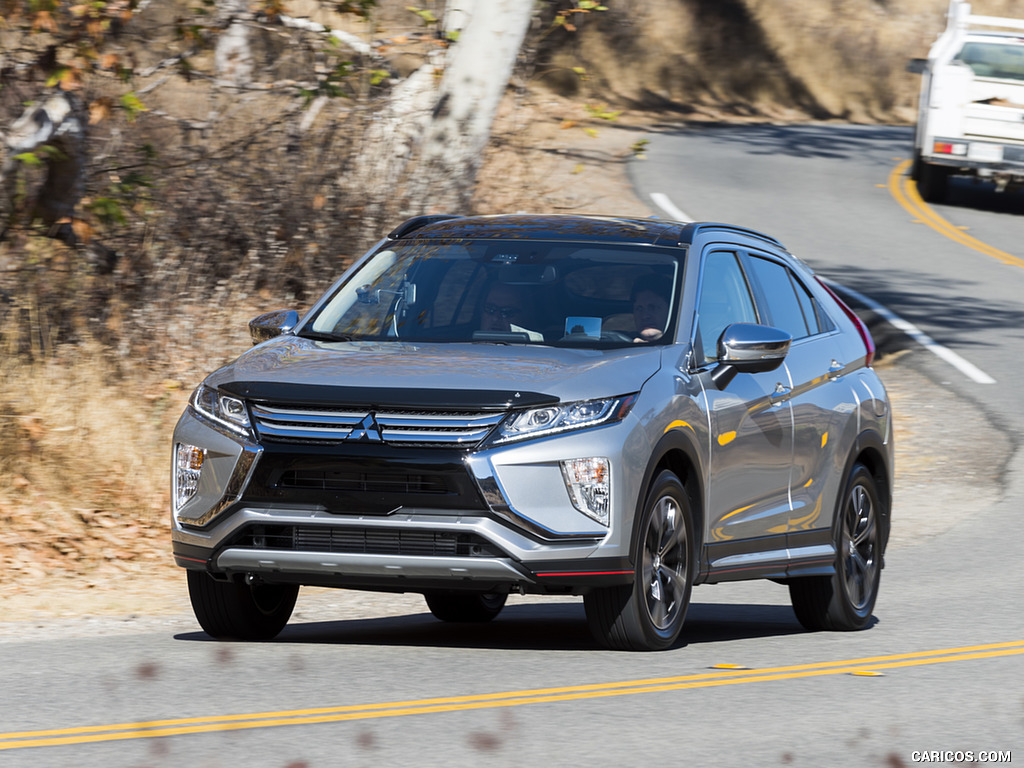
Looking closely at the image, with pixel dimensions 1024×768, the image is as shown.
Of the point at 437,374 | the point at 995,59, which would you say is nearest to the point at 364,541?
the point at 437,374

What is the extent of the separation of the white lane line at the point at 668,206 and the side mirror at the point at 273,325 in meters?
16.1

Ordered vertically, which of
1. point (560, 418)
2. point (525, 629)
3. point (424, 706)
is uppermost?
point (560, 418)

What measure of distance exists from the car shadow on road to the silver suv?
0.80 feet

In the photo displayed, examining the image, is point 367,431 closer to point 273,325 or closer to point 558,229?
point 273,325

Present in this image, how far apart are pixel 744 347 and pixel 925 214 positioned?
67.2 ft

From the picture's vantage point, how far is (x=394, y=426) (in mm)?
6684

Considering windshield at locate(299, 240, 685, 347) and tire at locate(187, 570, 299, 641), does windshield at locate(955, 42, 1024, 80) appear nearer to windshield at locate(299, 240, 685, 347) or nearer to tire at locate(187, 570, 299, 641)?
windshield at locate(299, 240, 685, 347)

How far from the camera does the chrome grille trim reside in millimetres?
6645

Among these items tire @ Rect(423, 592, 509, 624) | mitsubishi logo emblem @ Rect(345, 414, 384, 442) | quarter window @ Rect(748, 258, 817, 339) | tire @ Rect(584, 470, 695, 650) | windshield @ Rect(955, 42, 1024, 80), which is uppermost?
mitsubishi logo emblem @ Rect(345, 414, 384, 442)

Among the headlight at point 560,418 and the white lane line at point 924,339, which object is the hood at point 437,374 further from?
the white lane line at point 924,339

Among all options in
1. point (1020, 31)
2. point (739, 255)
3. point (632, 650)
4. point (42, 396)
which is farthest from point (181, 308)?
point (1020, 31)

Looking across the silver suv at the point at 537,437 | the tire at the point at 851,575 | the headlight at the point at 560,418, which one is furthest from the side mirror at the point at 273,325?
the tire at the point at 851,575

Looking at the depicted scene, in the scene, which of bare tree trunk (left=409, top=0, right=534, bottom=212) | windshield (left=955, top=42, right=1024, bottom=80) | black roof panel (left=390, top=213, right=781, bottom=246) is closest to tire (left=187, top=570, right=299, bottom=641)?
black roof panel (left=390, top=213, right=781, bottom=246)

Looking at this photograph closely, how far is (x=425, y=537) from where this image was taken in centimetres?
670
